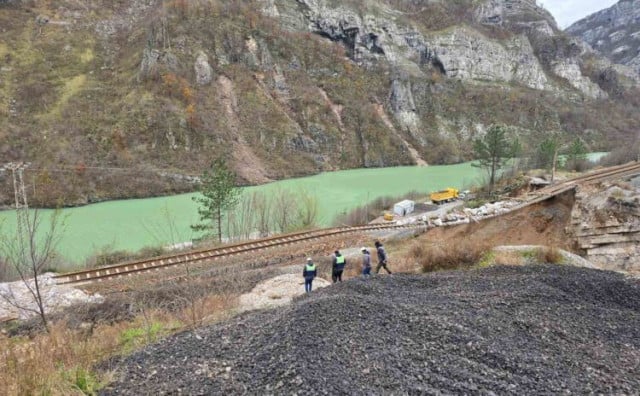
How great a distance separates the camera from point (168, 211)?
29.7 m

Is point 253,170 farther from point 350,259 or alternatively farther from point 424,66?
point 424,66

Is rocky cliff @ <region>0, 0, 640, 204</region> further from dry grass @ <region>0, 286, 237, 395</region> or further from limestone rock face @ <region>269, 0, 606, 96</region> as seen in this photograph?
dry grass @ <region>0, 286, 237, 395</region>

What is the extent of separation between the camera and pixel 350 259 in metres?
15.7

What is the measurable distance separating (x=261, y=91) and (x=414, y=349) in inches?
2587

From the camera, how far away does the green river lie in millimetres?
25656

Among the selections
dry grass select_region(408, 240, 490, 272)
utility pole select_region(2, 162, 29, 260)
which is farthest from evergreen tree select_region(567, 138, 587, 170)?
utility pole select_region(2, 162, 29, 260)

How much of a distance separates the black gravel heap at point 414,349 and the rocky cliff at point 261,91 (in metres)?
39.6

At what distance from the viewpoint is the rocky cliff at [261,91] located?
153 feet

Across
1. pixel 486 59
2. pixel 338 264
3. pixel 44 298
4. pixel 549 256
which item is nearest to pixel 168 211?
pixel 44 298

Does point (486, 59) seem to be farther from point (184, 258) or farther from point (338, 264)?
point (338, 264)

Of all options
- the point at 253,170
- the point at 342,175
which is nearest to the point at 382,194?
the point at 342,175

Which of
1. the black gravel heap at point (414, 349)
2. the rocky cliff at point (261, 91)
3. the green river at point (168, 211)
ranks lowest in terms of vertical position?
the green river at point (168, 211)

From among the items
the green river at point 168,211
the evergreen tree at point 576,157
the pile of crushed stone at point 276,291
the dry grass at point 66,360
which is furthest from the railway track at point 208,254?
the evergreen tree at point 576,157

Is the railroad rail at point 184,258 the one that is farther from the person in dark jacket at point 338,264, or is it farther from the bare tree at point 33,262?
the person in dark jacket at point 338,264
